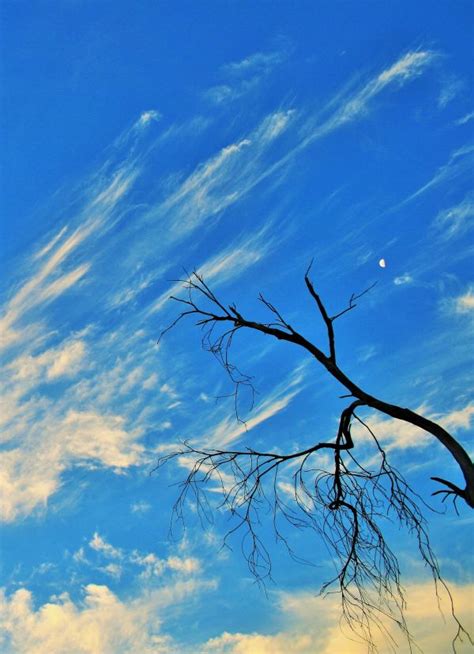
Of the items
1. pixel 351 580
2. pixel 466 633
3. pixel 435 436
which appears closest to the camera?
pixel 466 633

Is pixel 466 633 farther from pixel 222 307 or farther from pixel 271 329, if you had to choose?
pixel 222 307

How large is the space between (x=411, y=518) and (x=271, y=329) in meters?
2.28

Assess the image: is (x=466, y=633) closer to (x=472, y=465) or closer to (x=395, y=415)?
(x=472, y=465)

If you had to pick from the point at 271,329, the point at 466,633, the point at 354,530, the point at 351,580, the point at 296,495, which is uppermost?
the point at 271,329

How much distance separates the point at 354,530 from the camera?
21.2 ft

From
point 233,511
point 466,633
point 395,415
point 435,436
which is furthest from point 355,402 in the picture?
point 466,633

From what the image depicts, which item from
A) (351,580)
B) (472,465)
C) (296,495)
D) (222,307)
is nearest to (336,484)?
(296,495)

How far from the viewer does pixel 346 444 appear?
6.54m

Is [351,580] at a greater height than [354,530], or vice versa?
[354,530]

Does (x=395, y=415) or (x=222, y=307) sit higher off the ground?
(x=222, y=307)

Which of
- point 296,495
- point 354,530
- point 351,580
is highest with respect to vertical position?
point 296,495

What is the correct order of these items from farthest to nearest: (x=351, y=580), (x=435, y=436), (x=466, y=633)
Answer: (x=351, y=580), (x=435, y=436), (x=466, y=633)

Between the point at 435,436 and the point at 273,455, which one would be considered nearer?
the point at 435,436

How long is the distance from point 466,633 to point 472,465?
56.9 inches
